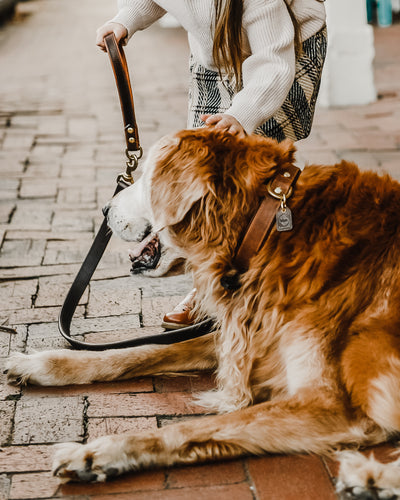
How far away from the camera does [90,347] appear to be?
312 cm

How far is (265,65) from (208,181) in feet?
2.53

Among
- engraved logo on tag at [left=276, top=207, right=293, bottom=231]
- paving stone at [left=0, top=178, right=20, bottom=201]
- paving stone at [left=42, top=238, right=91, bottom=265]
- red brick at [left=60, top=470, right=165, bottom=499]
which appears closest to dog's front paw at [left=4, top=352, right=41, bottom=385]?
red brick at [left=60, top=470, right=165, bottom=499]

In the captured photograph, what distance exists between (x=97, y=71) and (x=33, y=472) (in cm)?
951

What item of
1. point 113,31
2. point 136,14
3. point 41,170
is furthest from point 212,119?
point 41,170

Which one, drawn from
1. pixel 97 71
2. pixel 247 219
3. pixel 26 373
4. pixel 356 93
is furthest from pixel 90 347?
pixel 97 71

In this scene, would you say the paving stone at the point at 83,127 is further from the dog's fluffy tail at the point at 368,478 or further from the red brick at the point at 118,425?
the dog's fluffy tail at the point at 368,478

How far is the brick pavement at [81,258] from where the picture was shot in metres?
2.32

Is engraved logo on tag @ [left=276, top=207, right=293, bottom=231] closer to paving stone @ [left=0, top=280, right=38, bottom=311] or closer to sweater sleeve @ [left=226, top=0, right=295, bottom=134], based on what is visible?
sweater sleeve @ [left=226, top=0, right=295, bottom=134]

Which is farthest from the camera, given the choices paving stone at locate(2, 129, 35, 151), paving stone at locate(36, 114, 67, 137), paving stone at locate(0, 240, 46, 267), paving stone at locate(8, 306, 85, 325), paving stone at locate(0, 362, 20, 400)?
paving stone at locate(36, 114, 67, 137)

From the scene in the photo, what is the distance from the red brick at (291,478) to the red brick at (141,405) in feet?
1.45

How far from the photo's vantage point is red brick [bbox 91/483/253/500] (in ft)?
7.30

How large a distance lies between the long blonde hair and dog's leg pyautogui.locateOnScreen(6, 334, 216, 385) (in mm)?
1176

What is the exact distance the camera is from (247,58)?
3053 millimetres

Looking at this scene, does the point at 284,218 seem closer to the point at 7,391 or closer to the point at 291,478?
the point at 291,478
